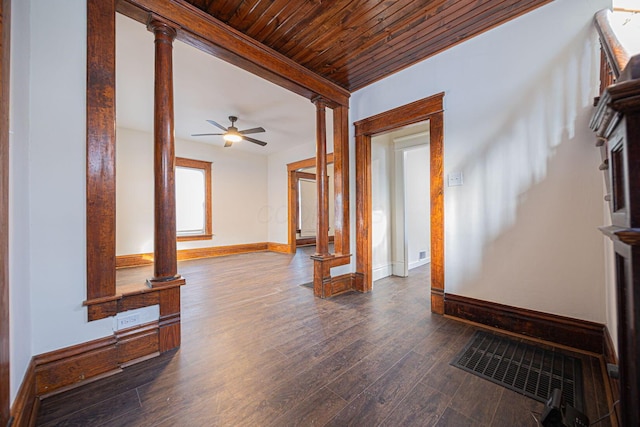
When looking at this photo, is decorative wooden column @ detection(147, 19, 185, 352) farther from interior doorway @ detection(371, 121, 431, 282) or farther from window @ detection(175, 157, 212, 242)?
window @ detection(175, 157, 212, 242)

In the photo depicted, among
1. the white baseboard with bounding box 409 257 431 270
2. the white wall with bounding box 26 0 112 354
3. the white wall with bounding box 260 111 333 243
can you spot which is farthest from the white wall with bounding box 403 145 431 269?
the white wall with bounding box 26 0 112 354

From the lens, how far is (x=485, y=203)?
2.12 m

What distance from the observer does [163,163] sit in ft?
5.63

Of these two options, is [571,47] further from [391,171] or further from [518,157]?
[391,171]

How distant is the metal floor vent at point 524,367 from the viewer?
133 cm

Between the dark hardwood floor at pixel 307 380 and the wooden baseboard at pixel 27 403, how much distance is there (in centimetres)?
4

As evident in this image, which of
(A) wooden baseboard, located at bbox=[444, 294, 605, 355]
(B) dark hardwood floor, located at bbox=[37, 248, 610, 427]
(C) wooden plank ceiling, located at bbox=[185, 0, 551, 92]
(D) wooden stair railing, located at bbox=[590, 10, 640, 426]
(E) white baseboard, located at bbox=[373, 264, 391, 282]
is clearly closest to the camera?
(D) wooden stair railing, located at bbox=[590, 10, 640, 426]

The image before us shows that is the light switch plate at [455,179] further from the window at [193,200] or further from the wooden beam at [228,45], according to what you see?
the window at [193,200]

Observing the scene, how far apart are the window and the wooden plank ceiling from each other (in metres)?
4.02

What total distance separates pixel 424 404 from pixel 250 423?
Answer: 0.85 metres

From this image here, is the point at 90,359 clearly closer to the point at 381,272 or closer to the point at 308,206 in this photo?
the point at 381,272

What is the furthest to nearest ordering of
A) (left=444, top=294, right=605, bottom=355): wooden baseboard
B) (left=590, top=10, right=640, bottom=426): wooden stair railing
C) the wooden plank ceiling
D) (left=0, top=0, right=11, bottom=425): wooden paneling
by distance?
the wooden plank ceiling → (left=444, top=294, right=605, bottom=355): wooden baseboard → (left=0, top=0, right=11, bottom=425): wooden paneling → (left=590, top=10, right=640, bottom=426): wooden stair railing

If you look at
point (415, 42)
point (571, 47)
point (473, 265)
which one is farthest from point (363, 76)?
point (473, 265)

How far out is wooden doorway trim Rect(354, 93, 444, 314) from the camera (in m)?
2.37
